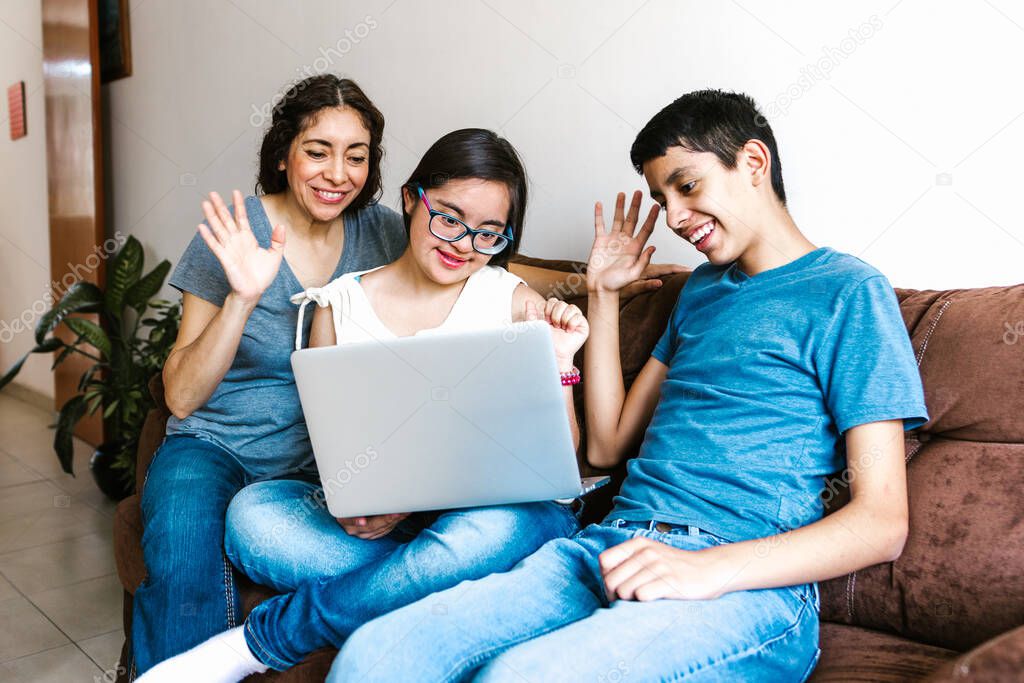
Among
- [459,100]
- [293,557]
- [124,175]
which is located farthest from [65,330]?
[293,557]

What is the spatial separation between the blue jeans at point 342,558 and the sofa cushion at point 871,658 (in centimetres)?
42

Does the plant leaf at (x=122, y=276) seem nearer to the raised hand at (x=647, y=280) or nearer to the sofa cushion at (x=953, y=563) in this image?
the raised hand at (x=647, y=280)

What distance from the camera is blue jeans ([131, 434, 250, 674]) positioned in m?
1.37

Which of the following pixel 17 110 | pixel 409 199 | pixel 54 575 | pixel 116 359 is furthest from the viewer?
pixel 17 110

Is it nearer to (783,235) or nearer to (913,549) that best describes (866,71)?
(783,235)

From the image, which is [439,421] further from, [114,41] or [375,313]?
[114,41]

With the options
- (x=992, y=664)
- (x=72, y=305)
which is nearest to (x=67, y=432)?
(x=72, y=305)

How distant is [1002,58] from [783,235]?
445 millimetres

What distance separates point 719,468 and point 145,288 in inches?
103

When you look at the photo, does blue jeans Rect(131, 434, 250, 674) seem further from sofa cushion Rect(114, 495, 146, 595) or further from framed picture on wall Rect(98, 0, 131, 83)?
framed picture on wall Rect(98, 0, 131, 83)

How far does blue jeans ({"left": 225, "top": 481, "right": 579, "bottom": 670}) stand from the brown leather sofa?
0.06 m

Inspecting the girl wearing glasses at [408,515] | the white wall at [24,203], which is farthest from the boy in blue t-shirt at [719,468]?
the white wall at [24,203]

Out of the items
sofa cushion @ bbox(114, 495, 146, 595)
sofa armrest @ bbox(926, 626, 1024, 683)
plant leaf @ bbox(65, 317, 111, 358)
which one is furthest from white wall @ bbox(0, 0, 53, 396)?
sofa armrest @ bbox(926, 626, 1024, 683)

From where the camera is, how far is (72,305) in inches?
120
